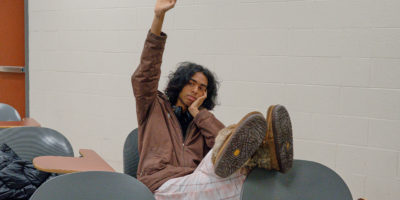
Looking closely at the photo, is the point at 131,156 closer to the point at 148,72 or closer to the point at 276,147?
the point at 148,72

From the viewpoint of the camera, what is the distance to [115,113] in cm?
329

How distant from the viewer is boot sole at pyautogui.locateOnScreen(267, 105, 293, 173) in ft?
4.36

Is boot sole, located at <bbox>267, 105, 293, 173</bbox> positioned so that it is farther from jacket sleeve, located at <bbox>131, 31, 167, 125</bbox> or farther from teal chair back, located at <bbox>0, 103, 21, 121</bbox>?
teal chair back, located at <bbox>0, 103, 21, 121</bbox>

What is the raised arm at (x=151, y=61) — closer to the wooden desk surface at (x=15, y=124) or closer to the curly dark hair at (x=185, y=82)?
the curly dark hair at (x=185, y=82)

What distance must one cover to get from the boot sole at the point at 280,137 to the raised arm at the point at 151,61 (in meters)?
0.61

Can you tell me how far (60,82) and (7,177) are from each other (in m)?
2.09

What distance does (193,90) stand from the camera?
1.99 metres


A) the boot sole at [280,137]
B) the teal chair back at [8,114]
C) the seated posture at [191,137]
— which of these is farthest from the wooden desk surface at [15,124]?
the boot sole at [280,137]

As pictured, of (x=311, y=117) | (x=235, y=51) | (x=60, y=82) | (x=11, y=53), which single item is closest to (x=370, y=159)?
(x=311, y=117)

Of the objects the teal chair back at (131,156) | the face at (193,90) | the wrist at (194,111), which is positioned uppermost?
the face at (193,90)

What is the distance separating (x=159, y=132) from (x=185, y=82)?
353mm

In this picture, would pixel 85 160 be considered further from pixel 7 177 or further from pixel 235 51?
pixel 235 51

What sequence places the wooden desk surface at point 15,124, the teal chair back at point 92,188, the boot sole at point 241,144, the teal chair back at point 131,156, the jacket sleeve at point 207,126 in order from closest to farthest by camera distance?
the teal chair back at point 92,188
the boot sole at point 241,144
the jacket sleeve at point 207,126
the teal chair back at point 131,156
the wooden desk surface at point 15,124

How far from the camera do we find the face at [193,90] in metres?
1.99
